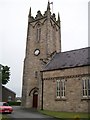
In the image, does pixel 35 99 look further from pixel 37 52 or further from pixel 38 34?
pixel 38 34

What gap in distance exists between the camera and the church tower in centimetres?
4131

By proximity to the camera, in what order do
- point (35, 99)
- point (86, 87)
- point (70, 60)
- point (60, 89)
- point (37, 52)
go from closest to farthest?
point (86, 87), point (60, 89), point (70, 60), point (35, 99), point (37, 52)

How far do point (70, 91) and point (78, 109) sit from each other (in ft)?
9.21

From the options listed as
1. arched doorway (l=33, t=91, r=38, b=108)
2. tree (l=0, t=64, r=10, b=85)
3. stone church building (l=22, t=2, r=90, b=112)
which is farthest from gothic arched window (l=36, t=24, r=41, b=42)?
tree (l=0, t=64, r=10, b=85)

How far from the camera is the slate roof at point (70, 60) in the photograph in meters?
33.3

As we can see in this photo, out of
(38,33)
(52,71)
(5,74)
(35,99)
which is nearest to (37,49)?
(38,33)

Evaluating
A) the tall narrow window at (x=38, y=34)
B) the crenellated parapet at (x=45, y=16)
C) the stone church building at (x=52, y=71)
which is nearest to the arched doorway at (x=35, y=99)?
the stone church building at (x=52, y=71)

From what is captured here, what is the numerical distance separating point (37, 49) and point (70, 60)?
9630mm

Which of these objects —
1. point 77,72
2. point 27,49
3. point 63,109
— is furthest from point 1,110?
point 27,49

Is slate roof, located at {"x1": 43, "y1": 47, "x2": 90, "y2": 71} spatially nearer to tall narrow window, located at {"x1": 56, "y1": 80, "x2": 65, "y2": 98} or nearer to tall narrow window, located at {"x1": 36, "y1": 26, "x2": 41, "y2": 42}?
tall narrow window, located at {"x1": 56, "y1": 80, "x2": 65, "y2": 98}

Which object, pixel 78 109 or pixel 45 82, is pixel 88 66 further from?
pixel 45 82

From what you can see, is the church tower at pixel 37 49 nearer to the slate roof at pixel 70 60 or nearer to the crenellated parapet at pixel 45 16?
the crenellated parapet at pixel 45 16

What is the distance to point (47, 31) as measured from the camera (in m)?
43.0

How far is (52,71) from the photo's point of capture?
116ft
